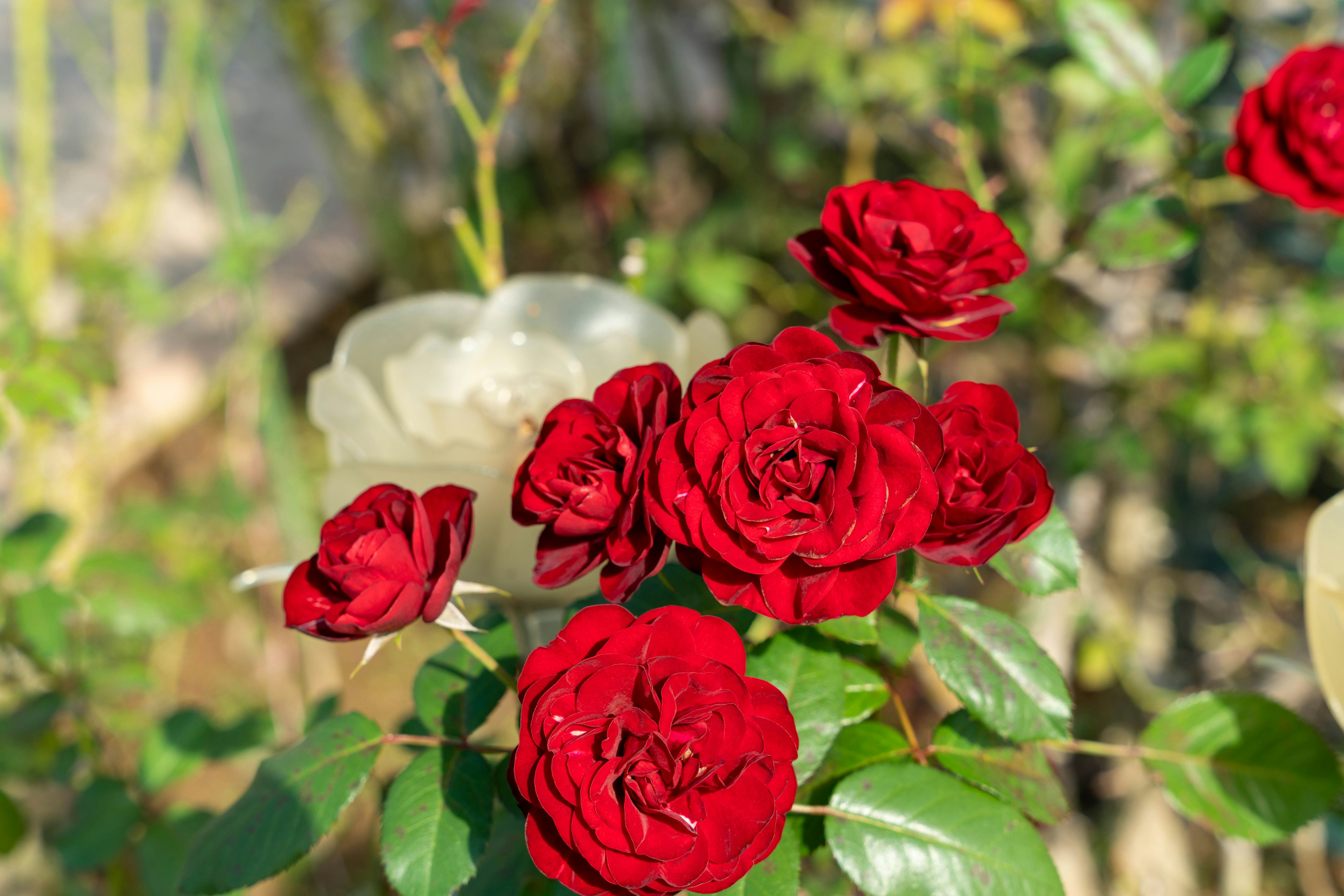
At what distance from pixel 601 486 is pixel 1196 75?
602 mm

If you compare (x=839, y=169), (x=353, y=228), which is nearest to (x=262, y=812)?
(x=839, y=169)

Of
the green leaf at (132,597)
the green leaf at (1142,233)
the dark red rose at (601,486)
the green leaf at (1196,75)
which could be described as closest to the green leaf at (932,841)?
the dark red rose at (601,486)

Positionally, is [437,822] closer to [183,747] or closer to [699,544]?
[699,544]

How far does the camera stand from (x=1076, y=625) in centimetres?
121

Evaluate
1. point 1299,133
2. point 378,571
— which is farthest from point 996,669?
point 1299,133

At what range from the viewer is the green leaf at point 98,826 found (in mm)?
695

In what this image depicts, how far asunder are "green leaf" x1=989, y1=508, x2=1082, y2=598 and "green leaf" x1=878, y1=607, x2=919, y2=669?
0.05 metres

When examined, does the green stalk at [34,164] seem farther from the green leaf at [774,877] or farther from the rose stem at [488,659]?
the green leaf at [774,877]

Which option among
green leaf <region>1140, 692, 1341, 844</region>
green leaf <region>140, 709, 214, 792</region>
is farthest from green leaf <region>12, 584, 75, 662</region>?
green leaf <region>1140, 692, 1341, 844</region>

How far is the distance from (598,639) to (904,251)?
21 cm

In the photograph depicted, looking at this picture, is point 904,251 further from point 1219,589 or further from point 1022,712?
point 1219,589

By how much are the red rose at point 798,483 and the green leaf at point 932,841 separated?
12 cm

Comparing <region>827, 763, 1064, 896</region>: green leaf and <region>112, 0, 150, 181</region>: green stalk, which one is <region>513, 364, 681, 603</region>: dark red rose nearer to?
<region>827, 763, 1064, 896</region>: green leaf

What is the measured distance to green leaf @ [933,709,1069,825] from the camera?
0.41 meters
